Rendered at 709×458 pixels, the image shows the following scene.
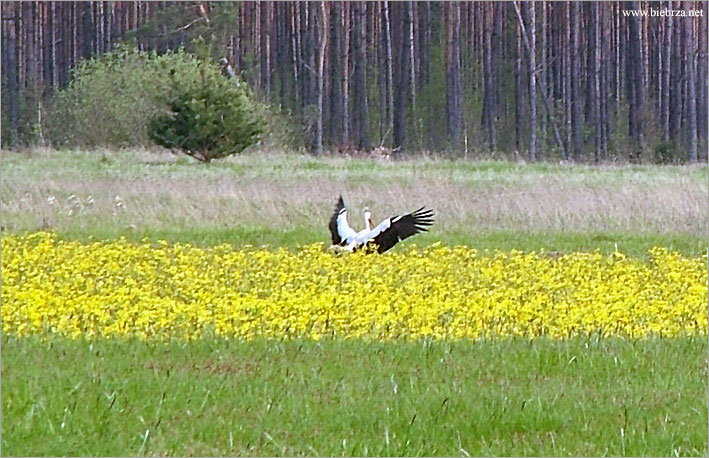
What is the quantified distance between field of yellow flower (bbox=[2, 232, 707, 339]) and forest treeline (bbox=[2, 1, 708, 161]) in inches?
1247

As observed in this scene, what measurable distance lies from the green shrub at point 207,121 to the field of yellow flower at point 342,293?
12.8 m

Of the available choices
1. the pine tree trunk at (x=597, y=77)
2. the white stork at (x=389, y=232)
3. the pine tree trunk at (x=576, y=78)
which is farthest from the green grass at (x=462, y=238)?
the pine tree trunk at (x=597, y=77)

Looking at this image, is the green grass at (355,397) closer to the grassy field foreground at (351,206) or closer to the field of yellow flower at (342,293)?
the field of yellow flower at (342,293)

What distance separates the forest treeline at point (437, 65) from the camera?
148 ft

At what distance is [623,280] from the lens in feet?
34.9

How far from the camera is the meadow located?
228 inches

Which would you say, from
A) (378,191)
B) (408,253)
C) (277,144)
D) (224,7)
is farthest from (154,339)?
(224,7)

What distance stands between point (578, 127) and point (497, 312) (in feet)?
126

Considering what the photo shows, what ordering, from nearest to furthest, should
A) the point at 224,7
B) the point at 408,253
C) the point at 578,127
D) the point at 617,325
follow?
the point at 617,325 < the point at 408,253 < the point at 224,7 < the point at 578,127

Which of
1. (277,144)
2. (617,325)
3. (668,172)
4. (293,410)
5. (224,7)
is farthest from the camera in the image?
(224,7)

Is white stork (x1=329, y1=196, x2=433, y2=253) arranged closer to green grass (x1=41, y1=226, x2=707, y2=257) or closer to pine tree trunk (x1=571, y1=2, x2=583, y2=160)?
green grass (x1=41, y1=226, x2=707, y2=257)

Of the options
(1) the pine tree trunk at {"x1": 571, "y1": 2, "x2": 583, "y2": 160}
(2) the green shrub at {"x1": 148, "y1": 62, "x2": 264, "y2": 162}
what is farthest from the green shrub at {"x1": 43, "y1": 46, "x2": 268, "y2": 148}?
(1) the pine tree trunk at {"x1": 571, "y1": 2, "x2": 583, "y2": 160}

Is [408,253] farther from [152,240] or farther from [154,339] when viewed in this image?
[154,339]

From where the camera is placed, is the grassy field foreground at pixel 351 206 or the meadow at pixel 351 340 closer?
the meadow at pixel 351 340
